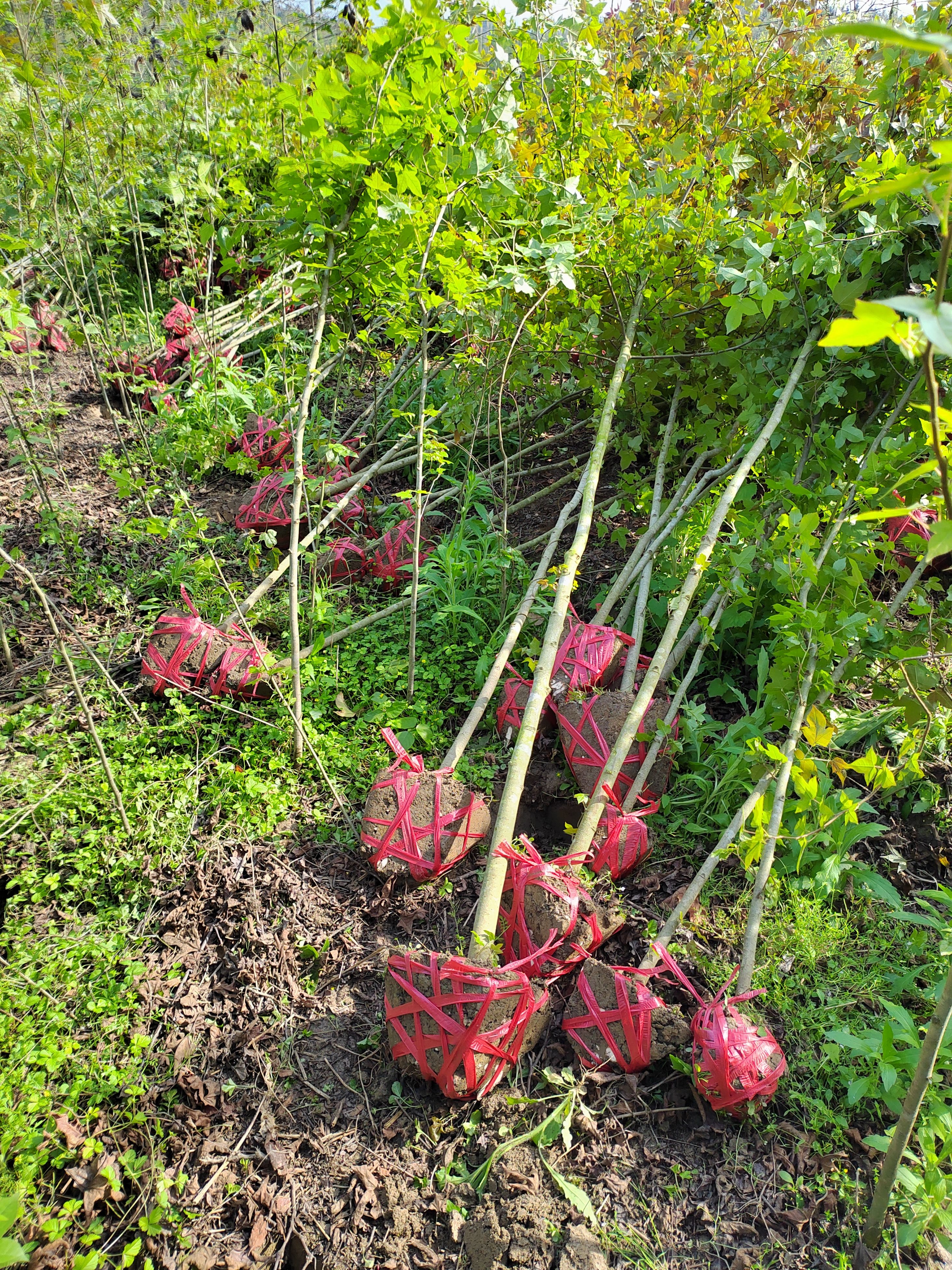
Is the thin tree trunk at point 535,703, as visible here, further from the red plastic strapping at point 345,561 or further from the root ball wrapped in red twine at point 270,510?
the root ball wrapped in red twine at point 270,510

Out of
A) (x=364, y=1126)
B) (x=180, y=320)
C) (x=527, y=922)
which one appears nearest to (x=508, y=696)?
(x=527, y=922)

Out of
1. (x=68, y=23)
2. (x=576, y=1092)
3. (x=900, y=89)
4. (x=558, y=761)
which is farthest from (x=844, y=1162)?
(x=68, y=23)

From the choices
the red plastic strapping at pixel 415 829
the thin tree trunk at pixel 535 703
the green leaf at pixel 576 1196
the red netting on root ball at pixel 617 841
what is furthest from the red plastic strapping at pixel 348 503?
the green leaf at pixel 576 1196

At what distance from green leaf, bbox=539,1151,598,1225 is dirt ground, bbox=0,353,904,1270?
0.5 inches

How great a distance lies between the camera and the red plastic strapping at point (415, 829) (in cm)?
193

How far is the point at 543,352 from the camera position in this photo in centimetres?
290

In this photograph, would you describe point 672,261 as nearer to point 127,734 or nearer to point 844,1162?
point 127,734

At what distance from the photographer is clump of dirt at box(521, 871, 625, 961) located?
168 cm

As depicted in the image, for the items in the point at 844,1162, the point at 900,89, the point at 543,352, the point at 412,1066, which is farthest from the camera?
the point at 543,352

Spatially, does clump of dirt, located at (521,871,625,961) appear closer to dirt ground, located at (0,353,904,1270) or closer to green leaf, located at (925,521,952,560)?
dirt ground, located at (0,353,904,1270)

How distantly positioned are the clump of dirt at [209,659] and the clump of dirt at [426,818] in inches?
24.1

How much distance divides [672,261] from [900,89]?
0.92 m

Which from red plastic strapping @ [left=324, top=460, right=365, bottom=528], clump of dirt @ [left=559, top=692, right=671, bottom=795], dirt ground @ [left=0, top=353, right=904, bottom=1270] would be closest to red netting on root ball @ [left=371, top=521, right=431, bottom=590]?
red plastic strapping @ [left=324, top=460, right=365, bottom=528]

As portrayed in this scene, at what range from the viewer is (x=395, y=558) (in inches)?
117
